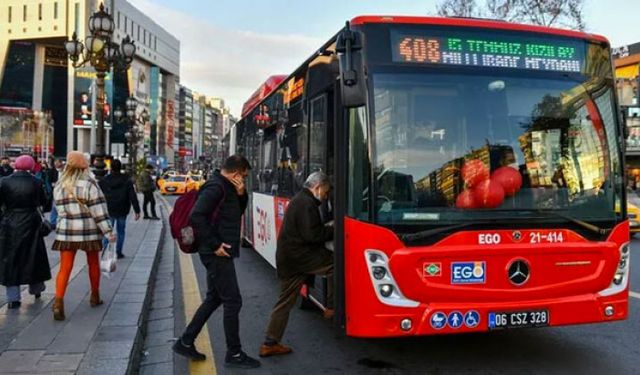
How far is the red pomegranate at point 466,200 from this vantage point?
4.76 m

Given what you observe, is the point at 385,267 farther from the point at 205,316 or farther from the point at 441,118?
the point at 205,316

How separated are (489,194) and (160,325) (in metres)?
3.75

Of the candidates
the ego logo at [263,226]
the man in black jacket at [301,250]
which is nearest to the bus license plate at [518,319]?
the man in black jacket at [301,250]

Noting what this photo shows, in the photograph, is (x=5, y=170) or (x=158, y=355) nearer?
(x=158, y=355)

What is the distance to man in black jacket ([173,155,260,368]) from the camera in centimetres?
482

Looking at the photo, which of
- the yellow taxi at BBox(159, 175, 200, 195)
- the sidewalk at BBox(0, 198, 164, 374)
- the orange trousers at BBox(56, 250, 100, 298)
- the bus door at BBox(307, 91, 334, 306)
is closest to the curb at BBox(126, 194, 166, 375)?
the sidewalk at BBox(0, 198, 164, 374)

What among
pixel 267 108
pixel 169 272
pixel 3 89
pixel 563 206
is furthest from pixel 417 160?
pixel 3 89

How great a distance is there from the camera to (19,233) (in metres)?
6.40

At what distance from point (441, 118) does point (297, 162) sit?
233 cm

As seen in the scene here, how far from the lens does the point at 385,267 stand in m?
4.59

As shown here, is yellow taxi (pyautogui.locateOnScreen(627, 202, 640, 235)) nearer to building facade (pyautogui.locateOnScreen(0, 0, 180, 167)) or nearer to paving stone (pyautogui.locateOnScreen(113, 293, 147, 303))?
paving stone (pyautogui.locateOnScreen(113, 293, 147, 303))

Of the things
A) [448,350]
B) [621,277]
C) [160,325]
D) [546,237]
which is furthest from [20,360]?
[621,277]

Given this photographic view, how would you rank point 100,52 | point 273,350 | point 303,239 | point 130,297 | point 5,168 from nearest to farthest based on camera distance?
point 303,239, point 273,350, point 130,297, point 100,52, point 5,168

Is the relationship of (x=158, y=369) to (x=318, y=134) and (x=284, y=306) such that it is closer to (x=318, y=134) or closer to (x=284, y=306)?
(x=284, y=306)
